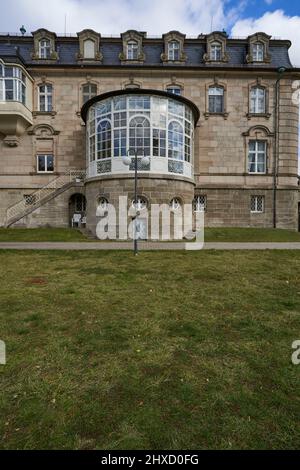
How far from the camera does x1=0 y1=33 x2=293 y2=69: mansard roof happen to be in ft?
77.5

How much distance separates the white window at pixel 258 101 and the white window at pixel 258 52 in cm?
272

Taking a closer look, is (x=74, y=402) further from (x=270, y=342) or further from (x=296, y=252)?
(x=296, y=252)

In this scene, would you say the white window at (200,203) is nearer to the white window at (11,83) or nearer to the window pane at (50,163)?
the window pane at (50,163)

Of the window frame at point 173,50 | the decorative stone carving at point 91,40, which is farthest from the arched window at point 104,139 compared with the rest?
the window frame at point 173,50

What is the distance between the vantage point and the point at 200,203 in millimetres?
23297

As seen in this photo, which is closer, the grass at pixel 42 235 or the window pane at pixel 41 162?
the grass at pixel 42 235

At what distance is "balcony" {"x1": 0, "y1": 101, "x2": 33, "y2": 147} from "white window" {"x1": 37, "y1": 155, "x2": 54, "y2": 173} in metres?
2.23

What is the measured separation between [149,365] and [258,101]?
25.8m

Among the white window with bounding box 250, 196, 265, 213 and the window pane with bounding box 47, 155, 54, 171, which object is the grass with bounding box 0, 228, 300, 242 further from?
the window pane with bounding box 47, 155, 54, 171

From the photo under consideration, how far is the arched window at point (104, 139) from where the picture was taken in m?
17.2

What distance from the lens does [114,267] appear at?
29.0 ft

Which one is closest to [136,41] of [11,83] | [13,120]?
[11,83]

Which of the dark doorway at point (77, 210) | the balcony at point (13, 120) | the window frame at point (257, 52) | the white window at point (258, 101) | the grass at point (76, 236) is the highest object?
the window frame at point (257, 52)

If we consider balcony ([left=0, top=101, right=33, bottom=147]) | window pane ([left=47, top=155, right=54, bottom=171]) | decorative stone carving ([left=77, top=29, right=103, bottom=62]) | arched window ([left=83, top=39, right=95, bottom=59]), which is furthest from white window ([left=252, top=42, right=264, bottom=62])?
balcony ([left=0, top=101, right=33, bottom=147])
